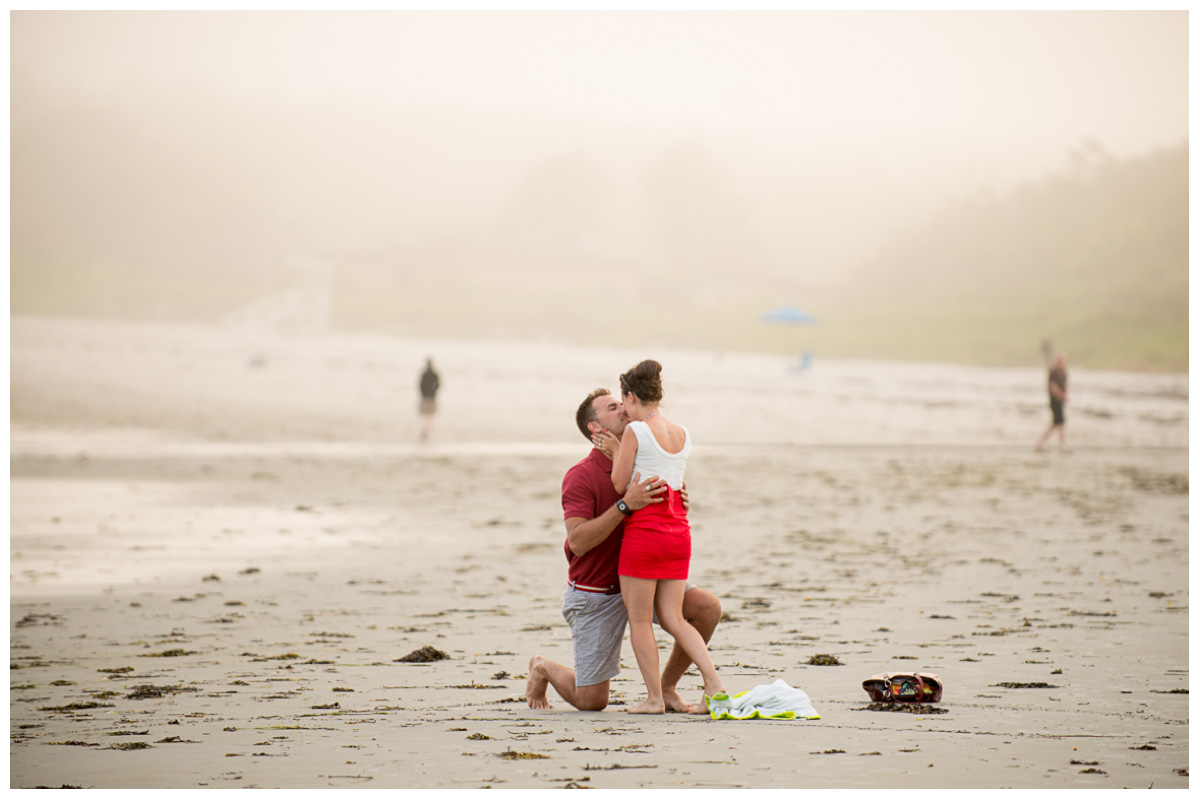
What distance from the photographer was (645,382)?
15.4ft

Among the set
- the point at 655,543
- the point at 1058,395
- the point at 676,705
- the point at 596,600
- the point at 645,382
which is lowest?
the point at 676,705

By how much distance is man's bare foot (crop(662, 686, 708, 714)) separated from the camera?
15.9 feet

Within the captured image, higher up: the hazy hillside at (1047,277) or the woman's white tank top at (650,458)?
the hazy hillside at (1047,277)

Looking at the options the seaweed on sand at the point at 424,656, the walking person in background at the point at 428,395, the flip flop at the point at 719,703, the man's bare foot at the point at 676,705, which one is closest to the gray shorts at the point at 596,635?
the man's bare foot at the point at 676,705

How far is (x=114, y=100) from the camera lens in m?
87.5

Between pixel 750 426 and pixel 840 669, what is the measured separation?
65.4 ft

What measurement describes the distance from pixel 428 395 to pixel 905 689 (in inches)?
648

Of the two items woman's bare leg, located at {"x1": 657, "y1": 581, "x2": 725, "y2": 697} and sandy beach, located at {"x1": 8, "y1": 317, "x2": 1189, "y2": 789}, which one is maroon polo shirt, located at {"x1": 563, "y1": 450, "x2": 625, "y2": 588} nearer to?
woman's bare leg, located at {"x1": 657, "y1": 581, "x2": 725, "y2": 697}

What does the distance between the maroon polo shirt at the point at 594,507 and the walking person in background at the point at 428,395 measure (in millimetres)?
15641

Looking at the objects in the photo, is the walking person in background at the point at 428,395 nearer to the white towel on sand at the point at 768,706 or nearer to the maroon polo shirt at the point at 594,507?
the maroon polo shirt at the point at 594,507

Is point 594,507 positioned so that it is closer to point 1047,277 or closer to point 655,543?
point 655,543

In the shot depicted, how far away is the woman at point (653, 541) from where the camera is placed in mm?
4707

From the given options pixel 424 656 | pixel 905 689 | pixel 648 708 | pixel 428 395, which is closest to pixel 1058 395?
pixel 428 395

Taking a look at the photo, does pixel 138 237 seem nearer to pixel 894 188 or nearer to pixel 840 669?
pixel 894 188
